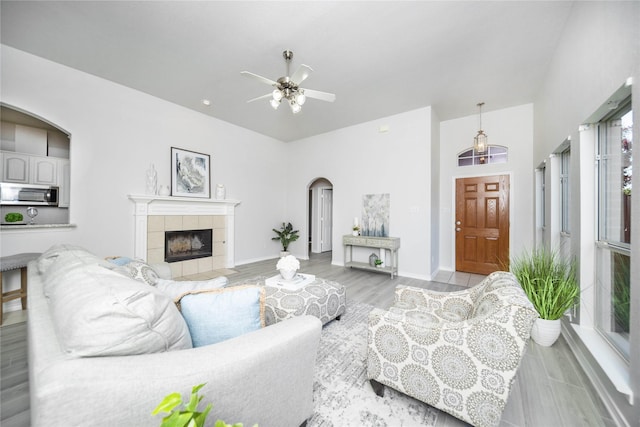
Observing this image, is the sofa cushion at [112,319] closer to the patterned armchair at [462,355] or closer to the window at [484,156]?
the patterned armchair at [462,355]

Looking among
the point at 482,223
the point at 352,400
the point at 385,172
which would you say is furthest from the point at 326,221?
the point at 352,400

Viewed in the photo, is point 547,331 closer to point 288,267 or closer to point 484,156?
point 288,267

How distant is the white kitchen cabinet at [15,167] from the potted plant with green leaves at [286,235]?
4555mm

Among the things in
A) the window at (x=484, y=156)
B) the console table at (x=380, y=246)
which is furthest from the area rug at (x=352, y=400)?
the window at (x=484, y=156)

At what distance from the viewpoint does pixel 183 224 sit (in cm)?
438

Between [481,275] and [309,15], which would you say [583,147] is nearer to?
[309,15]

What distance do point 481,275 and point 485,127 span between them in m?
2.81

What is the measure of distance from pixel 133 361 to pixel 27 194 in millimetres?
5478

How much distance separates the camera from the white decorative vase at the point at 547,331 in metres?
2.09

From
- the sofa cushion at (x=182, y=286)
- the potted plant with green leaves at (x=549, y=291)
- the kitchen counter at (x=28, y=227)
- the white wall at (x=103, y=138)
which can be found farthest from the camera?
the white wall at (x=103, y=138)

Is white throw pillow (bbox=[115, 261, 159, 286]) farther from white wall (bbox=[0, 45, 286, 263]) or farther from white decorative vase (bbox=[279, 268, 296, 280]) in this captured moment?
white wall (bbox=[0, 45, 286, 263])

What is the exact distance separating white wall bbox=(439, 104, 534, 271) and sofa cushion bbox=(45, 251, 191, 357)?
4869 millimetres

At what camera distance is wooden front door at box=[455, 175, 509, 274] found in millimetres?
4281

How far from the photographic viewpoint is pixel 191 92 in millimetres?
3785
